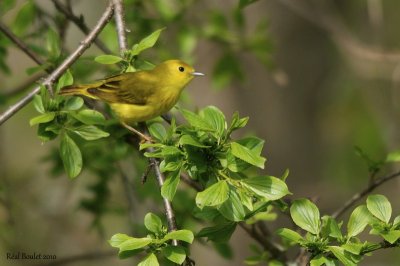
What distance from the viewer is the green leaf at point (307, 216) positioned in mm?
2703

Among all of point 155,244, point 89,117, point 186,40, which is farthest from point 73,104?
point 186,40

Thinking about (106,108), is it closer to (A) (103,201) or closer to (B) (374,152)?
(A) (103,201)

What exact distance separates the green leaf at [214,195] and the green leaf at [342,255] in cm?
51

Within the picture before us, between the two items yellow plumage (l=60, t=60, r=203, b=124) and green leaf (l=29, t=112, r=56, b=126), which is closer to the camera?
green leaf (l=29, t=112, r=56, b=126)

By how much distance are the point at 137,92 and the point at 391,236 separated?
2.14 m

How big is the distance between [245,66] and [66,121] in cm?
417

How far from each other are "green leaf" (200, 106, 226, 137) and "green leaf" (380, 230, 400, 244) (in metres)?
0.78

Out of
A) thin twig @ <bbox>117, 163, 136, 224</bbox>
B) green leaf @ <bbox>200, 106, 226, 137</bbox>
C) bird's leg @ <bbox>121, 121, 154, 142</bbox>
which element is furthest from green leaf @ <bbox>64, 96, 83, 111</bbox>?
thin twig @ <bbox>117, 163, 136, 224</bbox>

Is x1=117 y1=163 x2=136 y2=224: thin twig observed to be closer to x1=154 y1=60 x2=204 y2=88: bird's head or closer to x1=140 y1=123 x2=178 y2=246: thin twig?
x1=154 y1=60 x2=204 y2=88: bird's head

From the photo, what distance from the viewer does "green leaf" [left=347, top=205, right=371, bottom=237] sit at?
107 inches

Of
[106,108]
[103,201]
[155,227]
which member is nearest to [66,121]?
[155,227]

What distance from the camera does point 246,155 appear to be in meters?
2.47

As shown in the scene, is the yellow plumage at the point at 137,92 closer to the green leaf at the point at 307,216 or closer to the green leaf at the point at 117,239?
the green leaf at the point at 117,239

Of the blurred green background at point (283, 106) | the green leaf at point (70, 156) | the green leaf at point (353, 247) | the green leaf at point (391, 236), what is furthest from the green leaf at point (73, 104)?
the blurred green background at point (283, 106)
